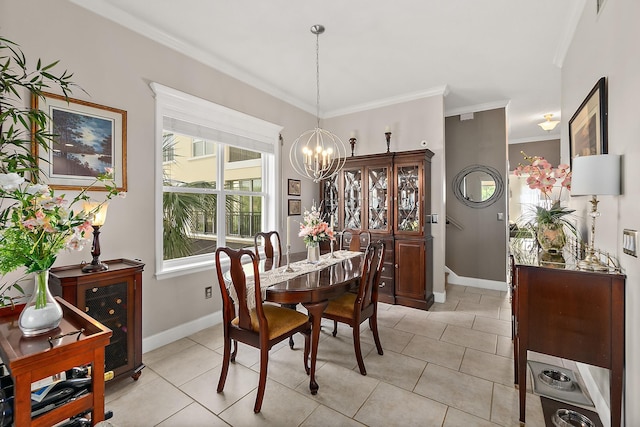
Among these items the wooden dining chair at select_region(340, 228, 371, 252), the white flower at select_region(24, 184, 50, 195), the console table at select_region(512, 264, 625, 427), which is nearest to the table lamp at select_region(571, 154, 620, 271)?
the console table at select_region(512, 264, 625, 427)

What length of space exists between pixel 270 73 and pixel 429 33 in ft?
5.92

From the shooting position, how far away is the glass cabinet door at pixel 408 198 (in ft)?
12.8

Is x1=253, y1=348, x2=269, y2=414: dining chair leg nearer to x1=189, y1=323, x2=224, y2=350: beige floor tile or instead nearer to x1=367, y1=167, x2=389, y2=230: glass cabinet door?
x1=189, y1=323, x2=224, y2=350: beige floor tile

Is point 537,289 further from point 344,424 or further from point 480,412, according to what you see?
point 344,424

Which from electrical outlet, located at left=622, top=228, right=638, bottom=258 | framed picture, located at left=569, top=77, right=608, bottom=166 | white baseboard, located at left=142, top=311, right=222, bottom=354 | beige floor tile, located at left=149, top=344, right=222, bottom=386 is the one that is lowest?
beige floor tile, located at left=149, top=344, right=222, bottom=386

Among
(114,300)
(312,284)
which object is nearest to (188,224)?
(114,300)

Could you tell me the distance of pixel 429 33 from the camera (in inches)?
107

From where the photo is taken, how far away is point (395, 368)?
7.88 feet

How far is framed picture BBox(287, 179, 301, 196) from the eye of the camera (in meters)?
4.29

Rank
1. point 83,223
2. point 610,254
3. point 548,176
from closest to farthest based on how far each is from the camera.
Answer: point 83,223
point 610,254
point 548,176

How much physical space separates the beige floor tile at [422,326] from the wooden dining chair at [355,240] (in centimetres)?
97

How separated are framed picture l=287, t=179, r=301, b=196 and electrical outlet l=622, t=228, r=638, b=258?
3.45 meters

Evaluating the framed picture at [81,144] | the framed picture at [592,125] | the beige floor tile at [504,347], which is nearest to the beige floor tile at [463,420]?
the beige floor tile at [504,347]

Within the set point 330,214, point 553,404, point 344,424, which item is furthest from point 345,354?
point 330,214
